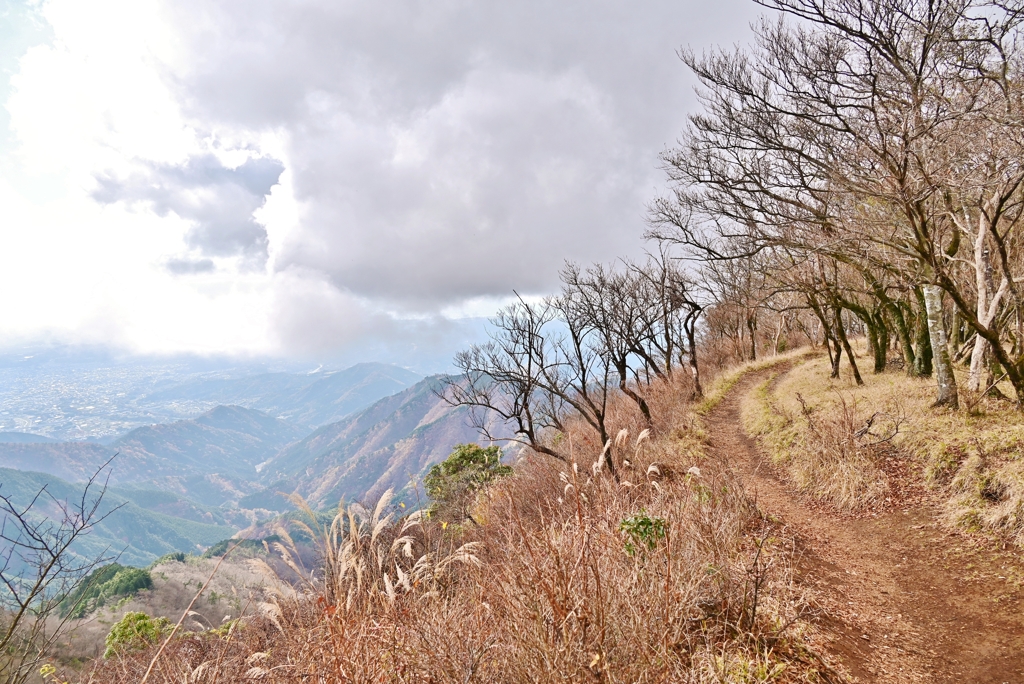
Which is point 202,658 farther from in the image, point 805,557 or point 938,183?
point 938,183

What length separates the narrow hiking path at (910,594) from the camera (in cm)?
409

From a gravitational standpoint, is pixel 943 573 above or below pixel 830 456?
below

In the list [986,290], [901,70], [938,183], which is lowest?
[986,290]

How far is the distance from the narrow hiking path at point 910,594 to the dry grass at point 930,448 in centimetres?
38

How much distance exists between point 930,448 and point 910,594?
3.37m

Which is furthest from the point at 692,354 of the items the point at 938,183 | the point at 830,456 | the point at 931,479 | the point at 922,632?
the point at 922,632

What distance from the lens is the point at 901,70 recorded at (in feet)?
23.5

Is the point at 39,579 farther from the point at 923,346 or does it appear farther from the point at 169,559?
the point at 169,559

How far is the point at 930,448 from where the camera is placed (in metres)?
7.53

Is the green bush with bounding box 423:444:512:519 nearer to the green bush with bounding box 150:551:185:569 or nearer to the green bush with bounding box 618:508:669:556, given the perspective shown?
the green bush with bounding box 618:508:669:556

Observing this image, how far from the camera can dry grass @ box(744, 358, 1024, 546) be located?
6.01m

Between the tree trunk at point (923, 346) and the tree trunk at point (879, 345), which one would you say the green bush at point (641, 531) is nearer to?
the tree trunk at point (923, 346)

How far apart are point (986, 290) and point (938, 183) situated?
4379 millimetres

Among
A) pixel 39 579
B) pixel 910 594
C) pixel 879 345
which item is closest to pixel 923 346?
pixel 879 345
